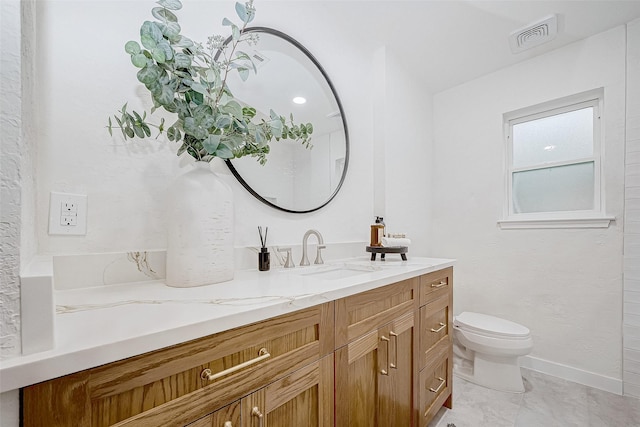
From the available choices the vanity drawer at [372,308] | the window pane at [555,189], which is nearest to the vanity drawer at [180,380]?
the vanity drawer at [372,308]

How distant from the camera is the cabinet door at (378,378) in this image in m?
0.92

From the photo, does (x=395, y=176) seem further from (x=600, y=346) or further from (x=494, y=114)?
(x=600, y=346)

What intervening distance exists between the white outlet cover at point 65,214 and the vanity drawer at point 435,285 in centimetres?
137

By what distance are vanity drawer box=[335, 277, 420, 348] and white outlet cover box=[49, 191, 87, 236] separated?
84 cm

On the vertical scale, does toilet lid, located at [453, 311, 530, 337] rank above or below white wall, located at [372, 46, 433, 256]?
below

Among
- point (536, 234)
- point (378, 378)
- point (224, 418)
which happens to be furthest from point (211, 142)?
point (536, 234)

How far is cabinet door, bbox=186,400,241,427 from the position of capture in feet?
1.89

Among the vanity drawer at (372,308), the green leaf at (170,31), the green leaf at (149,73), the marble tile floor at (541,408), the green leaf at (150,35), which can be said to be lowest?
the marble tile floor at (541,408)

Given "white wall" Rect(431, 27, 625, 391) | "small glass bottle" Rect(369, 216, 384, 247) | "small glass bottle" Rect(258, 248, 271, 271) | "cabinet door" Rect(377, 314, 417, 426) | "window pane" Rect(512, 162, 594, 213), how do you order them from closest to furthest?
"cabinet door" Rect(377, 314, 417, 426) < "small glass bottle" Rect(258, 248, 271, 271) < "small glass bottle" Rect(369, 216, 384, 247) < "white wall" Rect(431, 27, 625, 391) < "window pane" Rect(512, 162, 594, 213)

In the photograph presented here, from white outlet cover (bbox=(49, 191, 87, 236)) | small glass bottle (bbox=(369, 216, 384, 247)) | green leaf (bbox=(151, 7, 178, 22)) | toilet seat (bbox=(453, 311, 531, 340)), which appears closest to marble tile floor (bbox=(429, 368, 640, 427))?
toilet seat (bbox=(453, 311, 531, 340))

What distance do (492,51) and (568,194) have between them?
125 cm

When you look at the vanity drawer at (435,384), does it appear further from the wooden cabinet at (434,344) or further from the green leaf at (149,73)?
the green leaf at (149,73)

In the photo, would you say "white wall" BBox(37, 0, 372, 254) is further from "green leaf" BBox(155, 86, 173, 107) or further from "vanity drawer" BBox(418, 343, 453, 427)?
"vanity drawer" BBox(418, 343, 453, 427)

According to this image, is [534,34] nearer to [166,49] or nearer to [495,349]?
[495,349]
